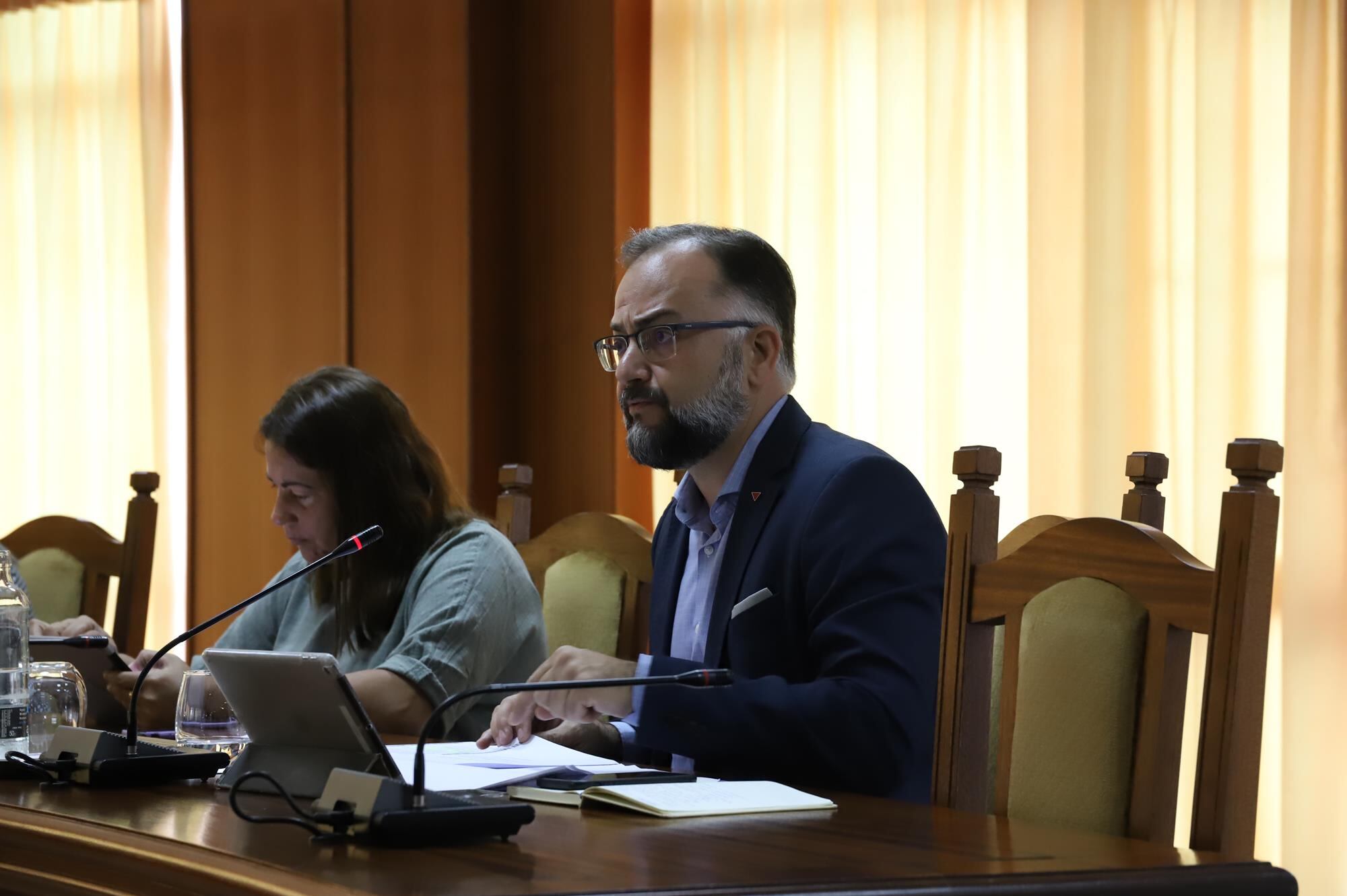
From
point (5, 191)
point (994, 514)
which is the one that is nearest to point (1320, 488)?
point (994, 514)

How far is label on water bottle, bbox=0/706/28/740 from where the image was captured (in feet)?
5.77

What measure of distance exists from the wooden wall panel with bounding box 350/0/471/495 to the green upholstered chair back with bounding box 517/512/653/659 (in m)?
1.45

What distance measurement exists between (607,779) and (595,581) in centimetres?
104

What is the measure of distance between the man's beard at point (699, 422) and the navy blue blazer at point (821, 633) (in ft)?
0.25

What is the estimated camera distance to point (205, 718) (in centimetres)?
166

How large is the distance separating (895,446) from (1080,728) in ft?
6.75

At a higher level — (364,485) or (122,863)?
(364,485)

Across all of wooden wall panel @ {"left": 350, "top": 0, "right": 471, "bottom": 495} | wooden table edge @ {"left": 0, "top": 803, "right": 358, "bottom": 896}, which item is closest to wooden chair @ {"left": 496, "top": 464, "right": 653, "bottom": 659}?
wooden table edge @ {"left": 0, "top": 803, "right": 358, "bottom": 896}

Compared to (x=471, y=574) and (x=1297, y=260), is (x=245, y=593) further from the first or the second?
(x=1297, y=260)

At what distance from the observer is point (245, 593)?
4363 millimetres

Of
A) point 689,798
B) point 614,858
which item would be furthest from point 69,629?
point 614,858

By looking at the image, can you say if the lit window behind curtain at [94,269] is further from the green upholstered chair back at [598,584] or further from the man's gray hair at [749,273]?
the man's gray hair at [749,273]

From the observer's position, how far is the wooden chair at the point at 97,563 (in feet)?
10.2

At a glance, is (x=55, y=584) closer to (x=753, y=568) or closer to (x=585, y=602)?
(x=585, y=602)
